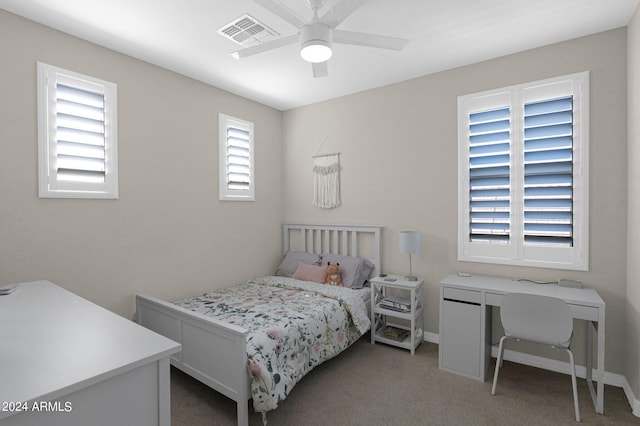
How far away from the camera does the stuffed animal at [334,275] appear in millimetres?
3505

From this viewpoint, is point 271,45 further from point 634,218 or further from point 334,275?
point 634,218

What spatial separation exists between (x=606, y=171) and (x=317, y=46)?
2.44 meters

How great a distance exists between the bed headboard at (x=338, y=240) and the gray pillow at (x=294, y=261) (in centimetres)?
15

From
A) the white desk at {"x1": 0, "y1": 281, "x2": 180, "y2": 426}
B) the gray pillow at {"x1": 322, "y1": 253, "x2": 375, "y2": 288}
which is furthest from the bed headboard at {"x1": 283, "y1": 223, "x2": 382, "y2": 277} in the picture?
the white desk at {"x1": 0, "y1": 281, "x2": 180, "y2": 426}

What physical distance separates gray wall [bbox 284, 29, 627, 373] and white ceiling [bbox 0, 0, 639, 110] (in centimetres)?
20

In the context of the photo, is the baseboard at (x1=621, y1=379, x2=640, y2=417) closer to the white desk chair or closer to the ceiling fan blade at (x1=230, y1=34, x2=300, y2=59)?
the white desk chair

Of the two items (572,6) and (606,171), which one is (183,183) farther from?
(606,171)

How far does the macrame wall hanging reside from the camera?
3.91m

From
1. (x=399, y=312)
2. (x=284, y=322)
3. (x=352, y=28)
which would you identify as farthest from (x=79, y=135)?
(x=399, y=312)

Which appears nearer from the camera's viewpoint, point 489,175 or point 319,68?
point 319,68

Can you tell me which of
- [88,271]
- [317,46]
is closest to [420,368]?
[317,46]

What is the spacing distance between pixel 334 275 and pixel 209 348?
1.63 metres

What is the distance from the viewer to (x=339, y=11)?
1.77 metres

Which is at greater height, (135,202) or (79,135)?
(79,135)
